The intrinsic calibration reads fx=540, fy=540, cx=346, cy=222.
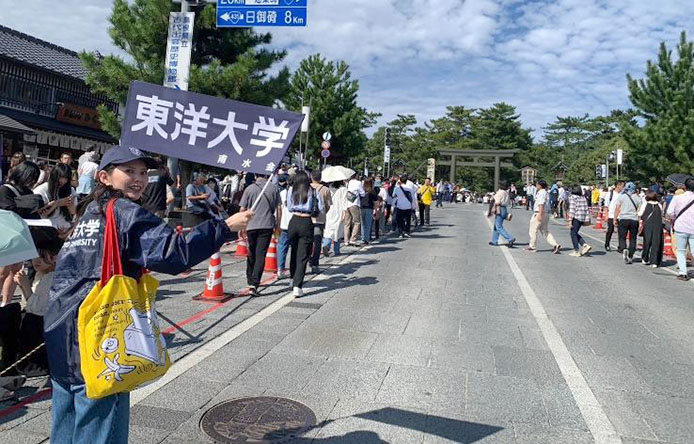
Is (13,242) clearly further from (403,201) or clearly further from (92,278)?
(403,201)

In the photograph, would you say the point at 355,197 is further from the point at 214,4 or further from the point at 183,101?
the point at 183,101

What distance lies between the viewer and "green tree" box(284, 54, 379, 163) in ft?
104

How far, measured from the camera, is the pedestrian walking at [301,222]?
724 cm

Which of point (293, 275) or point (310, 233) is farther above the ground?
point (310, 233)

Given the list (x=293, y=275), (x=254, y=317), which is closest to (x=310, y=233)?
A: (x=293, y=275)

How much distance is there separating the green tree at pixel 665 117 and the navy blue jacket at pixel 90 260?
80.2 ft

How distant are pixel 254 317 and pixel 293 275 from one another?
150cm

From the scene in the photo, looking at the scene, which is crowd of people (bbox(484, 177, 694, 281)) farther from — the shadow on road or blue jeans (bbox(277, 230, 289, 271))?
the shadow on road

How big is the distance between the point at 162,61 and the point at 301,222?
827 centimetres

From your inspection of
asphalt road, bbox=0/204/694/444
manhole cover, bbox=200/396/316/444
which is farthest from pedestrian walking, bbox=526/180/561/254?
manhole cover, bbox=200/396/316/444

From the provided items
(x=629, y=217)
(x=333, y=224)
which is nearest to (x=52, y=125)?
(x=333, y=224)

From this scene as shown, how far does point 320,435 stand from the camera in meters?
3.32

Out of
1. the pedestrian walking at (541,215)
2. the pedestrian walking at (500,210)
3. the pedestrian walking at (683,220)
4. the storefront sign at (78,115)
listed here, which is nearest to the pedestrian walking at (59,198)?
the pedestrian walking at (500,210)

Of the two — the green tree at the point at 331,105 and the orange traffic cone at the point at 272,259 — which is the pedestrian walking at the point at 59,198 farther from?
the green tree at the point at 331,105
